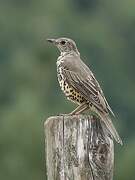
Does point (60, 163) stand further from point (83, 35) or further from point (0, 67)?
point (83, 35)

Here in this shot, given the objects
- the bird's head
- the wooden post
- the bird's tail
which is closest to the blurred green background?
the bird's head

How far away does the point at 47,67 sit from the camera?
40344 millimetres

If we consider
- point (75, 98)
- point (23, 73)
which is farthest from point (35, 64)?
point (75, 98)

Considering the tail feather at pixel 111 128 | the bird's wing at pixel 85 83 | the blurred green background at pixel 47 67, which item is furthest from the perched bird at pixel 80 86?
the blurred green background at pixel 47 67

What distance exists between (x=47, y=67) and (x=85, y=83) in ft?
93.8

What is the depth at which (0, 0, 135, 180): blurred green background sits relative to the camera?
29297 mm

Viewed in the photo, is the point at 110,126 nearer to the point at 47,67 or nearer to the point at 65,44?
the point at 65,44

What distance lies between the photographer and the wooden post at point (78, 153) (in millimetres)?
9789

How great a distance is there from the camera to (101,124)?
399 inches

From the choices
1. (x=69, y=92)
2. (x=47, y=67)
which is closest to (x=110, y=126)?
(x=69, y=92)

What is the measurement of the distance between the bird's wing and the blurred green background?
15101 mm

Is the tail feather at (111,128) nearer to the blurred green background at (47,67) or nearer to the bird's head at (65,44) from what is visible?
the bird's head at (65,44)

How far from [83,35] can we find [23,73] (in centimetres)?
1318

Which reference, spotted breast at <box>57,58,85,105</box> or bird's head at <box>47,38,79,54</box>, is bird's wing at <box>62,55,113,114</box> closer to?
spotted breast at <box>57,58,85,105</box>
